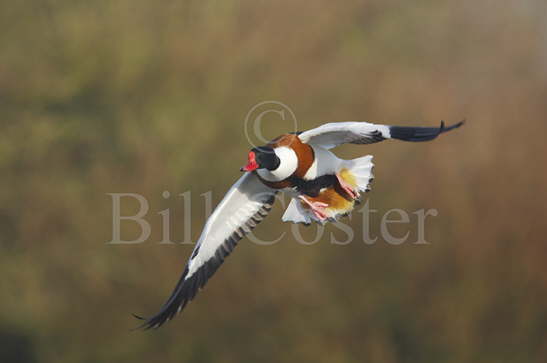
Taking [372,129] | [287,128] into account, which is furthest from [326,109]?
[372,129]

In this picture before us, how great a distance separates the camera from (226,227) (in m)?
4.52

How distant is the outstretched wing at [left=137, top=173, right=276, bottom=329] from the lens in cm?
441

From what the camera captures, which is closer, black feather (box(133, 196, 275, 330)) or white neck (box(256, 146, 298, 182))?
white neck (box(256, 146, 298, 182))

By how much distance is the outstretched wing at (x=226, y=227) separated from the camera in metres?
4.41

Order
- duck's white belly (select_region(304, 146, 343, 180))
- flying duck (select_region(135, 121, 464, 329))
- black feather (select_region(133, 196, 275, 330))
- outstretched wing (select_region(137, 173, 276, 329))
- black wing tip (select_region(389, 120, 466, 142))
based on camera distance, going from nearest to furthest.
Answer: black wing tip (select_region(389, 120, 466, 142)) < flying duck (select_region(135, 121, 464, 329)) < duck's white belly (select_region(304, 146, 343, 180)) < black feather (select_region(133, 196, 275, 330)) < outstretched wing (select_region(137, 173, 276, 329))

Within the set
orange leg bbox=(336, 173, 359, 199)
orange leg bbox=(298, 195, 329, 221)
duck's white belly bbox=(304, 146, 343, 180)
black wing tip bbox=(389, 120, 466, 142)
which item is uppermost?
black wing tip bbox=(389, 120, 466, 142)

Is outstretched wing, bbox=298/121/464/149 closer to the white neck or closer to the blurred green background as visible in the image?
the white neck

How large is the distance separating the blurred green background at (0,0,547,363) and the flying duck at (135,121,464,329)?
5085 millimetres

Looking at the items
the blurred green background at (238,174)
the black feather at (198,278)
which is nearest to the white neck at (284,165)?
the black feather at (198,278)

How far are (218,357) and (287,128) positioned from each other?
2.83 metres

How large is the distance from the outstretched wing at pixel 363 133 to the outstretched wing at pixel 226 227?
51 cm

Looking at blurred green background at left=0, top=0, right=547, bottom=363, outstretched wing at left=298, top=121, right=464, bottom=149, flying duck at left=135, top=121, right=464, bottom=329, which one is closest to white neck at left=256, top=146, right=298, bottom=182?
flying duck at left=135, top=121, right=464, bottom=329

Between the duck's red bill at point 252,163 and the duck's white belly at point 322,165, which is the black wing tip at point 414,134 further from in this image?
the duck's red bill at point 252,163

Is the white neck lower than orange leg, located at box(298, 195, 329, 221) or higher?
higher
